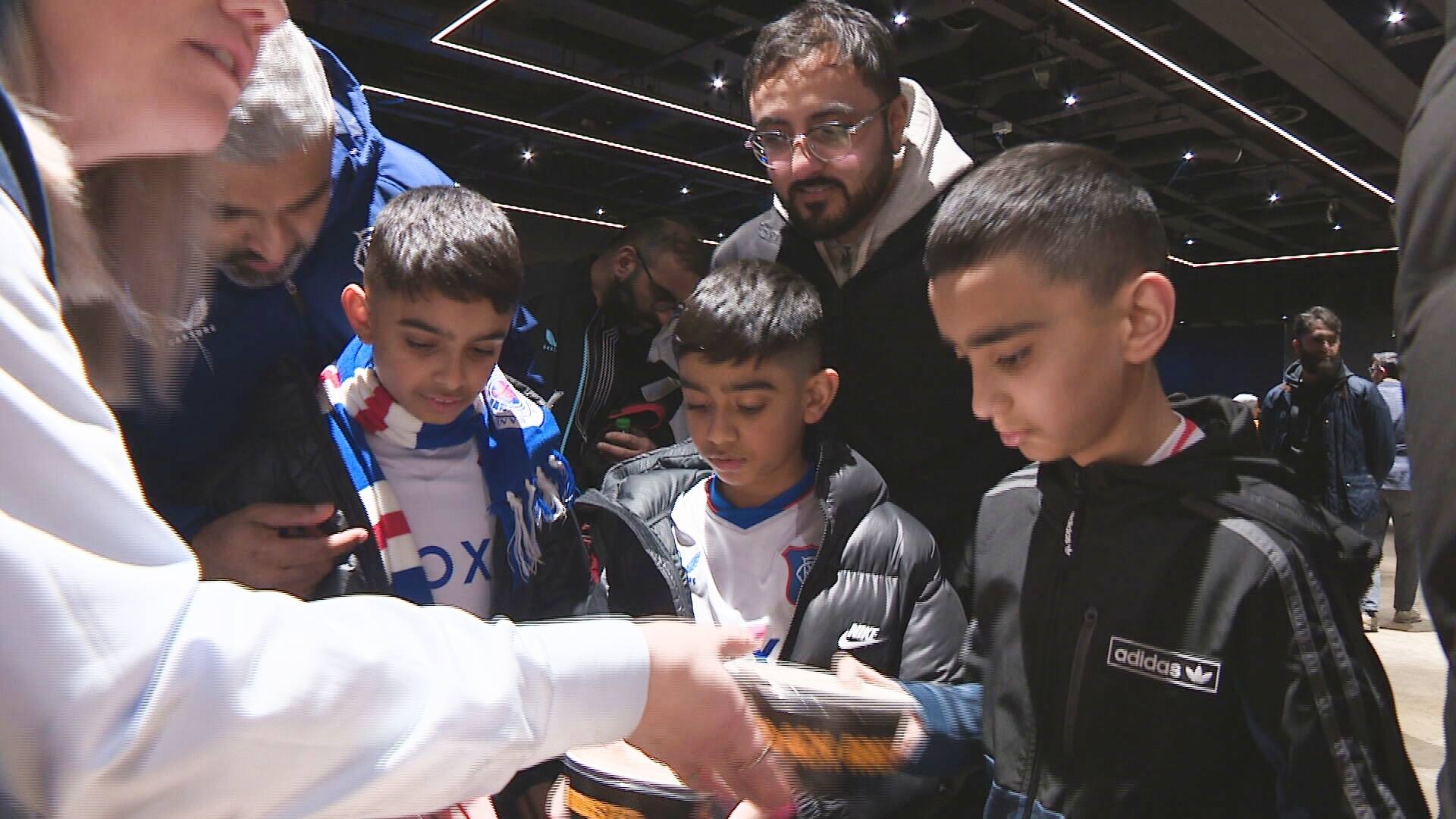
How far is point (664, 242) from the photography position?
3.16 metres

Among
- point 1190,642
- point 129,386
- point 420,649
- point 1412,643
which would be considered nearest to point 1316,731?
point 1190,642

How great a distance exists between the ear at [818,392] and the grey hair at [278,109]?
3.11 feet

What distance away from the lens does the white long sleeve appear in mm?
464

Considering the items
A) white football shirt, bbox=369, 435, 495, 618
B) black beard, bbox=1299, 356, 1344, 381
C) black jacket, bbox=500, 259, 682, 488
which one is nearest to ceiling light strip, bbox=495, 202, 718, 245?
black beard, bbox=1299, 356, 1344, 381

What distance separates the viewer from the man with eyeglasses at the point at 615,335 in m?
2.63

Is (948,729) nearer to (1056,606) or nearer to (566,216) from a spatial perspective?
(1056,606)

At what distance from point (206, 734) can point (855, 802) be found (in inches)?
35.6

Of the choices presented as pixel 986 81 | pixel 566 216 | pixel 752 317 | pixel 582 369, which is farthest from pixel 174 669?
pixel 566 216

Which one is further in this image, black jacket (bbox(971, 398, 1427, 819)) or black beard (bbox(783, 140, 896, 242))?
black beard (bbox(783, 140, 896, 242))

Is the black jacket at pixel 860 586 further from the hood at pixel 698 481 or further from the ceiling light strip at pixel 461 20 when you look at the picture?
the ceiling light strip at pixel 461 20

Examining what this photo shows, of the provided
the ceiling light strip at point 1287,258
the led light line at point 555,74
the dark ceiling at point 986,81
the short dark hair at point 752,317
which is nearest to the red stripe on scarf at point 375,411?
the short dark hair at point 752,317

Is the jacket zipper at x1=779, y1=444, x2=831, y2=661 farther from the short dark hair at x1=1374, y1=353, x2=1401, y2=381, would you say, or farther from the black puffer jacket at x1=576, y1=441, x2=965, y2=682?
the short dark hair at x1=1374, y1=353, x2=1401, y2=381

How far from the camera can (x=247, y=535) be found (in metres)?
1.35

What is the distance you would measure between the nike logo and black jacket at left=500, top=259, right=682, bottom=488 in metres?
1.02
